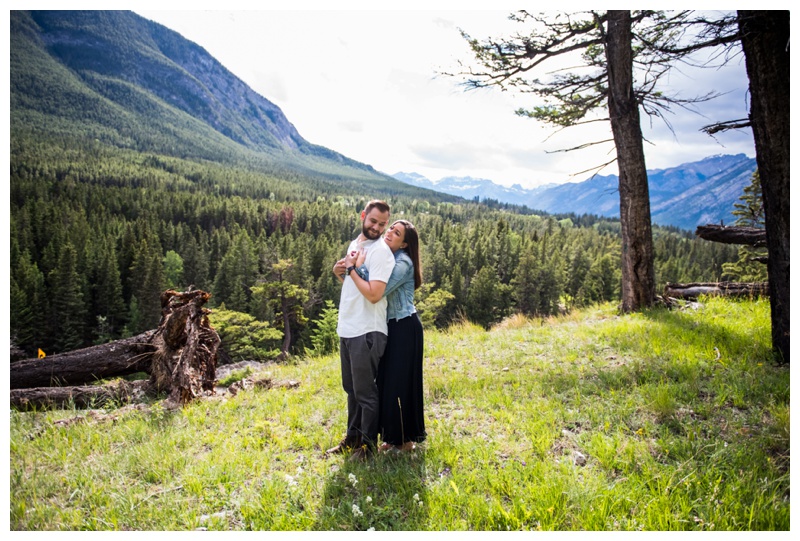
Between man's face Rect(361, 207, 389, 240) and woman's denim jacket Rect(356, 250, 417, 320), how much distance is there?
0.27 meters

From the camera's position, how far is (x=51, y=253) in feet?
167

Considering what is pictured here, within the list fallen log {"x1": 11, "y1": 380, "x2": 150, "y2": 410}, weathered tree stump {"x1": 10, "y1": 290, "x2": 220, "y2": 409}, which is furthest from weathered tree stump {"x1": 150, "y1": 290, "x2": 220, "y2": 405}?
fallen log {"x1": 11, "y1": 380, "x2": 150, "y2": 410}

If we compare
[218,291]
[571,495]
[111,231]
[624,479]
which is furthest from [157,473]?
[111,231]

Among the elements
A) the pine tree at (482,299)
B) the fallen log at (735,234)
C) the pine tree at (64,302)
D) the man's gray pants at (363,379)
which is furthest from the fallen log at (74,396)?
the pine tree at (482,299)

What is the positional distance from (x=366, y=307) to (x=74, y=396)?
5890 mm

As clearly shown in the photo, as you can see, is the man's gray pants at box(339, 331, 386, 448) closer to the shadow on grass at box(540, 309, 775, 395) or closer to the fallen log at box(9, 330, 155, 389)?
the shadow on grass at box(540, 309, 775, 395)

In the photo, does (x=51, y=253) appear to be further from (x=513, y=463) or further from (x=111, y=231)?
(x=513, y=463)

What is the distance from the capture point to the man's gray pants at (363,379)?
12.0ft

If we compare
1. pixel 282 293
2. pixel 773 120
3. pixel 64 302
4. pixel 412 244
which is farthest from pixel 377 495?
pixel 64 302

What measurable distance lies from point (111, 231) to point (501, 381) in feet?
252

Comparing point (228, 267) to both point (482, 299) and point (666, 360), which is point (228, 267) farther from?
point (666, 360)

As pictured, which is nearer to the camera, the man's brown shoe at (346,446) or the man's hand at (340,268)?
the man's hand at (340,268)

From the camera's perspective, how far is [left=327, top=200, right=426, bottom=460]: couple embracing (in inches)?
143

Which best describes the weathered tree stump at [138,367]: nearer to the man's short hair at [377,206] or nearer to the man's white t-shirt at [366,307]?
the man's white t-shirt at [366,307]
